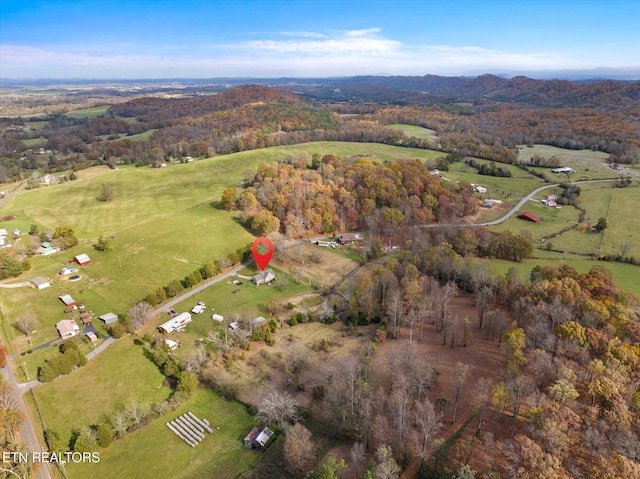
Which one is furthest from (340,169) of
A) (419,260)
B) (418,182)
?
(419,260)

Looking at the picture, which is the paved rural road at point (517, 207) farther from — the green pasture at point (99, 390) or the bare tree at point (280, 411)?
the green pasture at point (99, 390)

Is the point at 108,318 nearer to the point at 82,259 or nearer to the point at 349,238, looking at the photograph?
the point at 82,259

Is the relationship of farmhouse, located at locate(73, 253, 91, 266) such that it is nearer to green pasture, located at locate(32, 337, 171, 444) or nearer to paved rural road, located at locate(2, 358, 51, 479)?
paved rural road, located at locate(2, 358, 51, 479)

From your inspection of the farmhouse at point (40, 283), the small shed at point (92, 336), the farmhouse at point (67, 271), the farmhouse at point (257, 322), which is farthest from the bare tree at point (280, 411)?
the farmhouse at point (67, 271)

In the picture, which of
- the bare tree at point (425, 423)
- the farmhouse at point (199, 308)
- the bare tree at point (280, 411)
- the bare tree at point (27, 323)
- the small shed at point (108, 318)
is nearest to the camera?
the bare tree at point (425, 423)

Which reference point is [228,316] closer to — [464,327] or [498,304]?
[464,327]

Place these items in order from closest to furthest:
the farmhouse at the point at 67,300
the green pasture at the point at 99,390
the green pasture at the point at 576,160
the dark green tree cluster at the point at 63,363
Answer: the green pasture at the point at 99,390 < the dark green tree cluster at the point at 63,363 < the farmhouse at the point at 67,300 < the green pasture at the point at 576,160

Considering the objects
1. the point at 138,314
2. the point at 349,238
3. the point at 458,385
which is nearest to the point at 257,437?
the point at 458,385

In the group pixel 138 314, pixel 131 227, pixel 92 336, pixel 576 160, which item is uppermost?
pixel 576 160
